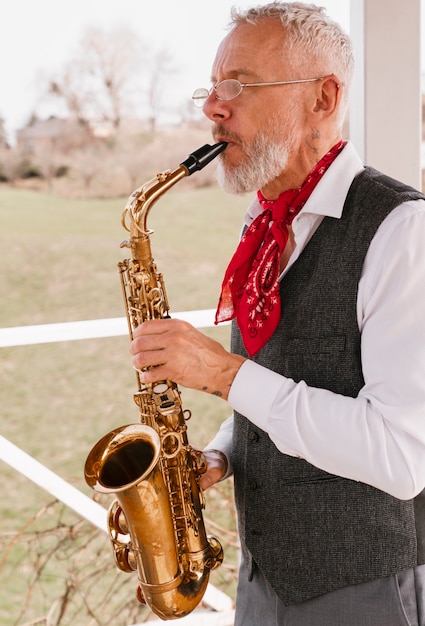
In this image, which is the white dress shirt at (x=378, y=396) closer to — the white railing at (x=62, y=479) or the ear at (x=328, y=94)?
the ear at (x=328, y=94)

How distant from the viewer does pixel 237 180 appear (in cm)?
166

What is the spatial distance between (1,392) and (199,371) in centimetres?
732

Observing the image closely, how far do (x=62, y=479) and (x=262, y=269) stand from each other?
1.48 metres

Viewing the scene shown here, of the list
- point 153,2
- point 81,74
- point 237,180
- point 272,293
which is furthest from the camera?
point 153,2

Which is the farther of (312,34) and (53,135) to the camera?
(53,135)

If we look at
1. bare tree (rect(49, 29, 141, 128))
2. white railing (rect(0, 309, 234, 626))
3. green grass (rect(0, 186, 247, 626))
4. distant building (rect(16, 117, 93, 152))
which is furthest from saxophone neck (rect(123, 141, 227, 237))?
green grass (rect(0, 186, 247, 626))

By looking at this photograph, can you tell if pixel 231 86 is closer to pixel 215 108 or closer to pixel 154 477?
pixel 215 108

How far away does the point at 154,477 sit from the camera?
1697 millimetres

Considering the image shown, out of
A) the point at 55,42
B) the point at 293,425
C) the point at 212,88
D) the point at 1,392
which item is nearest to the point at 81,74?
the point at 55,42

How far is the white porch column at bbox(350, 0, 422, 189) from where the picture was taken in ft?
7.31

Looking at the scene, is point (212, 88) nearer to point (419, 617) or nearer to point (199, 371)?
point (199, 371)

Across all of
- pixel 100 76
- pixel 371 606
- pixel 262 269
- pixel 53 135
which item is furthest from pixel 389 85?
pixel 53 135

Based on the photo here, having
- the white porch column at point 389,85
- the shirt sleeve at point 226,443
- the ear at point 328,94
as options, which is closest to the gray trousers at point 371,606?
the shirt sleeve at point 226,443

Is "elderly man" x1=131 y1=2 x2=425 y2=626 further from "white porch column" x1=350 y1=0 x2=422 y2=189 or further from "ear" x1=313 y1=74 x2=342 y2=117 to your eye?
"white porch column" x1=350 y1=0 x2=422 y2=189
